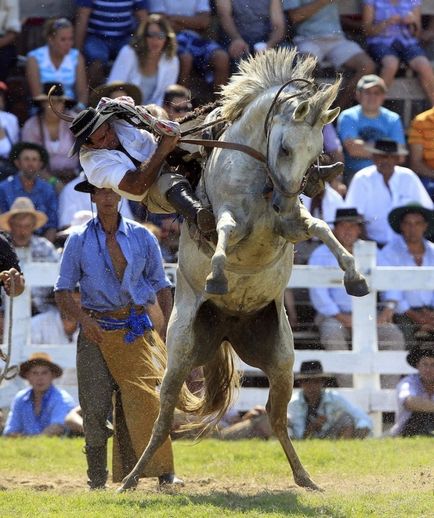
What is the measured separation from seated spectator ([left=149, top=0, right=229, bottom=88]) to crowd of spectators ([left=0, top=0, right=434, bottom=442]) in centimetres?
1

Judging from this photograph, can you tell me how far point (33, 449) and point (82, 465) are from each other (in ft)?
1.94

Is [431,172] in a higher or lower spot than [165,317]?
higher

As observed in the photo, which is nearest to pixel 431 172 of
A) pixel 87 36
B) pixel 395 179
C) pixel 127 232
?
pixel 395 179

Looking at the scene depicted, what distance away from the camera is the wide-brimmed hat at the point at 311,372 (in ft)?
36.8

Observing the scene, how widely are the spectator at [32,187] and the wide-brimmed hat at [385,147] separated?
9.16 feet

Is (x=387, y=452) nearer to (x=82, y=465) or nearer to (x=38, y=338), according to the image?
(x=82, y=465)

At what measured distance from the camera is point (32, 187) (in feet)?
41.4

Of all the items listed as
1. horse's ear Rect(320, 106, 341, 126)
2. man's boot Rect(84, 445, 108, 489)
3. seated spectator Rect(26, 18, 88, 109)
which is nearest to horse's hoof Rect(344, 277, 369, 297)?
horse's ear Rect(320, 106, 341, 126)

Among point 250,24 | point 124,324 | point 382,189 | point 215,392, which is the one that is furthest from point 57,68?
point 215,392

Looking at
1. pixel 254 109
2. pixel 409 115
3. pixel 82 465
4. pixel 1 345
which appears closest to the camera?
pixel 254 109

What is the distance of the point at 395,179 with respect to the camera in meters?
12.6

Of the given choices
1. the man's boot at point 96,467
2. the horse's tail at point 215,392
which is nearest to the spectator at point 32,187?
the man's boot at point 96,467

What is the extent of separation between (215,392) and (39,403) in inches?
107

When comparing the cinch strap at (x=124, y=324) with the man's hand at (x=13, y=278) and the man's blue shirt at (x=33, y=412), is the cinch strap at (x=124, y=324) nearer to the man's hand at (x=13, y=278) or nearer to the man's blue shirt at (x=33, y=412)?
the man's hand at (x=13, y=278)
